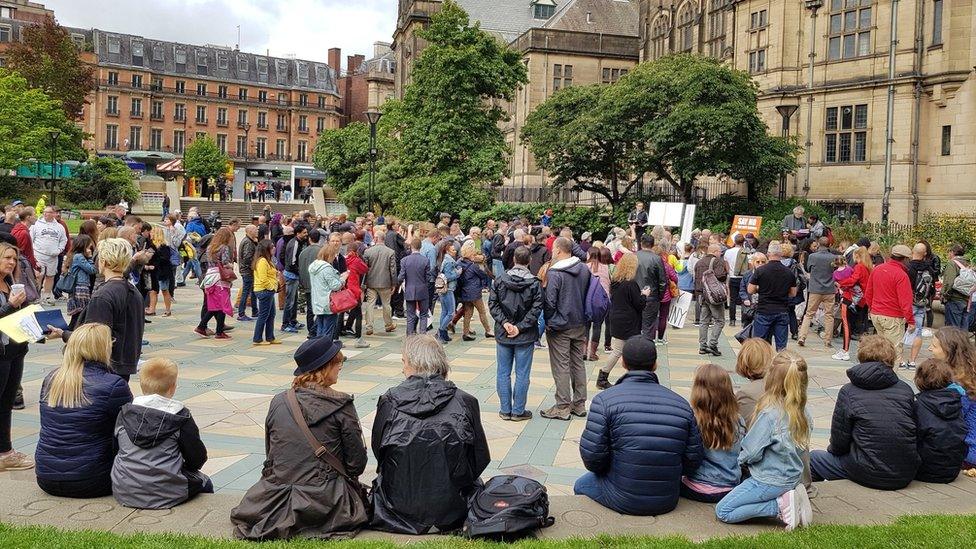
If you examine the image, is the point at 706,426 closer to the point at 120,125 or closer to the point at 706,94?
the point at 706,94

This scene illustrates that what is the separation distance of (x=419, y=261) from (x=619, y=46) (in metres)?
44.0

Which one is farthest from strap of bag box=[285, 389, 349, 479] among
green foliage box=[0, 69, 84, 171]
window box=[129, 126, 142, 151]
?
window box=[129, 126, 142, 151]

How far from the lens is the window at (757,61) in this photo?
112ft

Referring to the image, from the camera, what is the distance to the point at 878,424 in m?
6.57

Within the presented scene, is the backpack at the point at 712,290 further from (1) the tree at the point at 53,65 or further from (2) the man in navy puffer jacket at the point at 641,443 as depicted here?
(1) the tree at the point at 53,65

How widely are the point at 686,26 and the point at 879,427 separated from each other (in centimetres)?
3958

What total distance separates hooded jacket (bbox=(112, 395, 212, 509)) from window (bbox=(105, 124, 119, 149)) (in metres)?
100.0

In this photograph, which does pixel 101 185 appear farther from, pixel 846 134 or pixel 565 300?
pixel 565 300

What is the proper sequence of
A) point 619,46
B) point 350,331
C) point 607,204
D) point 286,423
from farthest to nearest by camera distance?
point 619,46 → point 607,204 → point 350,331 → point 286,423

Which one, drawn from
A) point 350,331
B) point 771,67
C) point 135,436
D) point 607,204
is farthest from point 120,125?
point 135,436

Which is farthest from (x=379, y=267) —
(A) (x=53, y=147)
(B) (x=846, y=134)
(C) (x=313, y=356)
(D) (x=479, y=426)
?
(A) (x=53, y=147)

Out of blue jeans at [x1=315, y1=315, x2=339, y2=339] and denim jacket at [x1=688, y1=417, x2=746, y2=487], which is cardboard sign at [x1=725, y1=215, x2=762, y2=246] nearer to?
blue jeans at [x1=315, y1=315, x2=339, y2=339]

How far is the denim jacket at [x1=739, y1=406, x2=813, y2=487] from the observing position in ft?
18.4

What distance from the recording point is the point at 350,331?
15.6 metres
